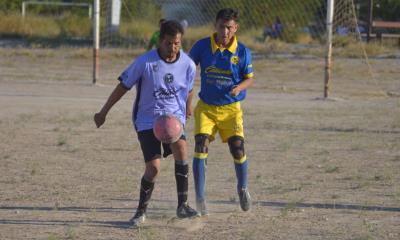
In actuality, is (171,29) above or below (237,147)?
above

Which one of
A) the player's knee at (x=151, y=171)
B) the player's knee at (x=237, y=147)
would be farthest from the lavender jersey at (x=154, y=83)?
the player's knee at (x=237, y=147)

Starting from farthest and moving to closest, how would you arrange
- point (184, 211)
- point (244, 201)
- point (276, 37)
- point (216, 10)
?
point (276, 37), point (216, 10), point (244, 201), point (184, 211)

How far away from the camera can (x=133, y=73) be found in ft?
25.1

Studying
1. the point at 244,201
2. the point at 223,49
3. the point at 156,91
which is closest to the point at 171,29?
the point at 156,91

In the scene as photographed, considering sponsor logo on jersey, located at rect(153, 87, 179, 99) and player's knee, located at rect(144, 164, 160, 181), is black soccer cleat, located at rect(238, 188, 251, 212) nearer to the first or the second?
player's knee, located at rect(144, 164, 160, 181)

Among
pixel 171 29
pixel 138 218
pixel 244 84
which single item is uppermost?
pixel 171 29

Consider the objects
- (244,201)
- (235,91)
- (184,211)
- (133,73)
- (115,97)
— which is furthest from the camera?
(244,201)

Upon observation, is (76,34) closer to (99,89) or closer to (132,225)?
(99,89)

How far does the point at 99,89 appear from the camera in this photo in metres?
22.2

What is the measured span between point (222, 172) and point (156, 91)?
3392 millimetres

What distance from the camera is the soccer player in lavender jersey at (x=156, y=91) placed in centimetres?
766

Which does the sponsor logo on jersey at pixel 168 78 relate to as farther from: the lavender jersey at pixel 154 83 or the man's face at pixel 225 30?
the man's face at pixel 225 30

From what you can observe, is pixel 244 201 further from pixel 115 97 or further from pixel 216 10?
pixel 216 10

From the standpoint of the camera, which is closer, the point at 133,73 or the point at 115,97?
the point at 133,73
